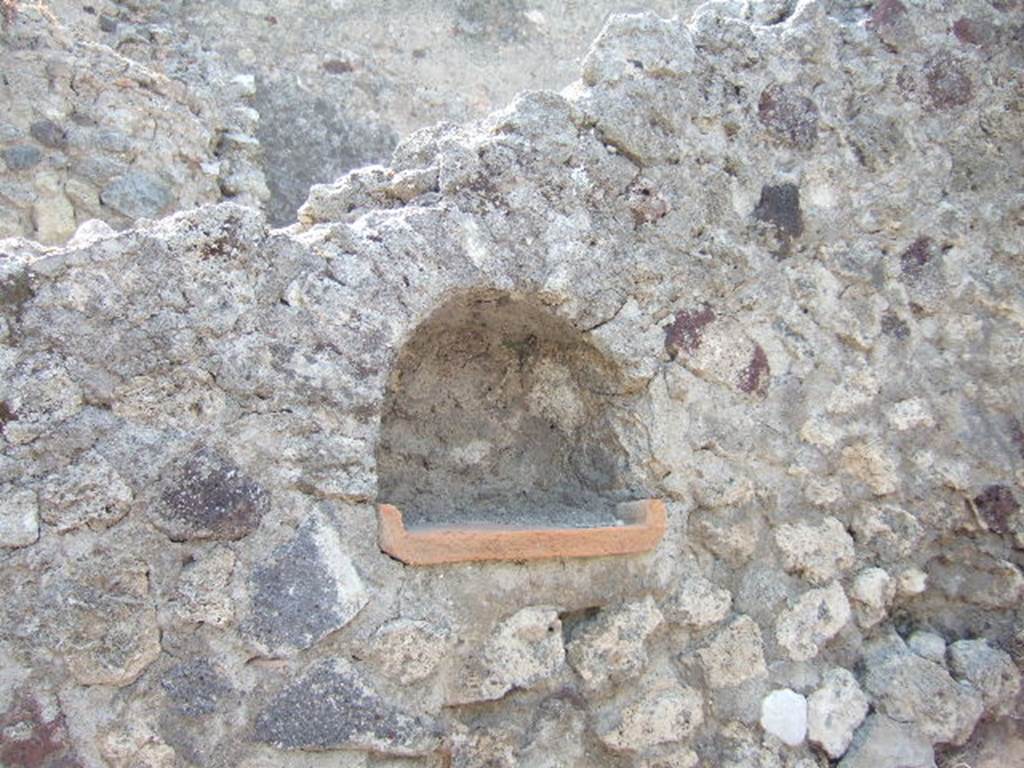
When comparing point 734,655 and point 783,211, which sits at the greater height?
point 783,211

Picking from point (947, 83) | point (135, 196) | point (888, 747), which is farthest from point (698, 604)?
point (135, 196)

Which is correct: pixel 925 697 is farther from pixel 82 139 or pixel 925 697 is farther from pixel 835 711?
pixel 82 139

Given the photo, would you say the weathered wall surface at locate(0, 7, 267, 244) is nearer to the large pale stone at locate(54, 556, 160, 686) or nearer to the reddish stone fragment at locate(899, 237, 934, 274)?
the large pale stone at locate(54, 556, 160, 686)

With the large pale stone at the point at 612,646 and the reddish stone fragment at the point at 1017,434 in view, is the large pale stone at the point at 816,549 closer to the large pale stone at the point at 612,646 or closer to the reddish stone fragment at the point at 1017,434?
the large pale stone at the point at 612,646

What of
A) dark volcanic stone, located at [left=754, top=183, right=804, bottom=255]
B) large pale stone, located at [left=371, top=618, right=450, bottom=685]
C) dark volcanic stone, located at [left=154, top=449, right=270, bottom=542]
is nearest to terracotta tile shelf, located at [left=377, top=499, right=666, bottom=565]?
large pale stone, located at [left=371, top=618, right=450, bottom=685]

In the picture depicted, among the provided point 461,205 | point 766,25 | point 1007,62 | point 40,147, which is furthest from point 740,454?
point 40,147

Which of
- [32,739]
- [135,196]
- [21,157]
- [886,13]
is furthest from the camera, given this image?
[135,196]

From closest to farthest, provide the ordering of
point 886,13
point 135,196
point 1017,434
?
point 1017,434
point 886,13
point 135,196
